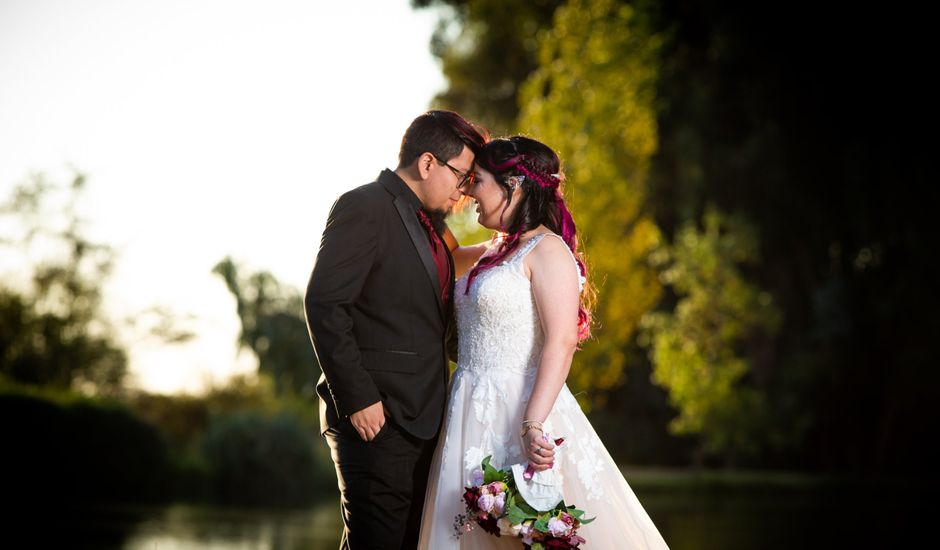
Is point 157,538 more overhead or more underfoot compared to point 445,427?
more underfoot

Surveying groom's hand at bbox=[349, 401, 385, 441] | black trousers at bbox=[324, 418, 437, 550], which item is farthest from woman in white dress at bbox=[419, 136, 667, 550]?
groom's hand at bbox=[349, 401, 385, 441]

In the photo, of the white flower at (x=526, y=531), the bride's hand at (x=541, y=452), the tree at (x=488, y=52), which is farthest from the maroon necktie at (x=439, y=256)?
the tree at (x=488, y=52)

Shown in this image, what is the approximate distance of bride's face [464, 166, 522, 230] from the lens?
13.8ft

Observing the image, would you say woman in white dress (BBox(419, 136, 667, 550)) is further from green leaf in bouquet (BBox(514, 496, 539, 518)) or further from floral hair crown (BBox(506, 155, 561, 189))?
green leaf in bouquet (BBox(514, 496, 539, 518))

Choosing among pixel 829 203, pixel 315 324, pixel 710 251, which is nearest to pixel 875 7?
pixel 829 203

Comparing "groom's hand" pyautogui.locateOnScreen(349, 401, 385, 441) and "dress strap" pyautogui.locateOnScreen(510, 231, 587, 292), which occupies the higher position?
"dress strap" pyautogui.locateOnScreen(510, 231, 587, 292)

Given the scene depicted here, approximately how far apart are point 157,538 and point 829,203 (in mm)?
8853

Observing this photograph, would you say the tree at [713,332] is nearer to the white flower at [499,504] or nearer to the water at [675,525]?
the water at [675,525]

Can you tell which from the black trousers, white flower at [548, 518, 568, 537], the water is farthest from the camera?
the water

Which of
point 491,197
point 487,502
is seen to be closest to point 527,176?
point 491,197

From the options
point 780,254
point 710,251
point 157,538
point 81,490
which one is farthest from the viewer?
point 780,254

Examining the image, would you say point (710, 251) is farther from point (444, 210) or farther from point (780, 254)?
point (444, 210)

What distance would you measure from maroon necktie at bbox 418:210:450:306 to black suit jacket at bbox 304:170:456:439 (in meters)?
0.04

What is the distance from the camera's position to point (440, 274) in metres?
4.14
